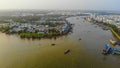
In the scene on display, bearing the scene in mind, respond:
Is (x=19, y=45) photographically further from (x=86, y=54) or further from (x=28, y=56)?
(x=86, y=54)

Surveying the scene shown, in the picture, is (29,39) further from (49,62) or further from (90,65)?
(90,65)

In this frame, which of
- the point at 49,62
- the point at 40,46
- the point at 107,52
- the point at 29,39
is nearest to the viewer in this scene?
the point at 49,62

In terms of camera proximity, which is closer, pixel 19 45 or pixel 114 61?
pixel 114 61

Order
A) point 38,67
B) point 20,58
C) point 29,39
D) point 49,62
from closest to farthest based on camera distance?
1. point 38,67
2. point 49,62
3. point 20,58
4. point 29,39

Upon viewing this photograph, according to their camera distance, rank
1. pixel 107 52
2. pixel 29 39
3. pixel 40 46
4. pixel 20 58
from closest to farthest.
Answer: pixel 20 58 < pixel 107 52 < pixel 40 46 < pixel 29 39

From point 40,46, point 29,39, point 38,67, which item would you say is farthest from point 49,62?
point 29,39

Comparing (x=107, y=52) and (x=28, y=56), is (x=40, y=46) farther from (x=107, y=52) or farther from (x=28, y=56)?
(x=107, y=52)

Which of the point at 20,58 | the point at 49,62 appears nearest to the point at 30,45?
the point at 20,58

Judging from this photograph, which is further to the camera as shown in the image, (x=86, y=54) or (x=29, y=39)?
(x=29, y=39)

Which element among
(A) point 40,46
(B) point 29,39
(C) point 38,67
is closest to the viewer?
(C) point 38,67
